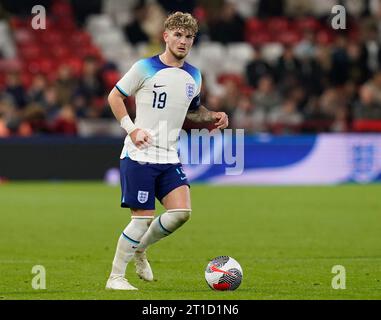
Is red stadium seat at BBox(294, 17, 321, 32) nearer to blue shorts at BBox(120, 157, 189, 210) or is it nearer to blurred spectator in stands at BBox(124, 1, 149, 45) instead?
blurred spectator in stands at BBox(124, 1, 149, 45)

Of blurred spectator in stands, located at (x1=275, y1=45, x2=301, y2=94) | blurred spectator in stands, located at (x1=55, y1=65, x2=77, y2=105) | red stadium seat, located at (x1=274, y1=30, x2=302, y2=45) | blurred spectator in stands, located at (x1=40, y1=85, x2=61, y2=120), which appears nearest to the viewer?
blurred spectator in stands, located at (x1=40, y1=85, x2=61, y2=120)

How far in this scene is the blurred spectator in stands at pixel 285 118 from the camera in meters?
23.4

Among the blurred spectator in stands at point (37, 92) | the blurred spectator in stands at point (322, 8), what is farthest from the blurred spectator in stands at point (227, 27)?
the blurred spectator in stands at point (37, 92)

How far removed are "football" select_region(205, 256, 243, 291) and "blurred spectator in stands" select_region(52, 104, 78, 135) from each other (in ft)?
45.8

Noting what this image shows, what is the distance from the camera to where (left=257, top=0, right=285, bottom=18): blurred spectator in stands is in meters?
28.0

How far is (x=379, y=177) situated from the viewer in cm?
2248

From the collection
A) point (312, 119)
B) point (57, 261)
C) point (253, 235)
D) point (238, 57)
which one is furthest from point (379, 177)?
point (57, 261)

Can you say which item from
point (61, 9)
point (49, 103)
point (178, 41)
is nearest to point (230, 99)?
point (49, 103)

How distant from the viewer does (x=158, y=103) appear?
923 cm

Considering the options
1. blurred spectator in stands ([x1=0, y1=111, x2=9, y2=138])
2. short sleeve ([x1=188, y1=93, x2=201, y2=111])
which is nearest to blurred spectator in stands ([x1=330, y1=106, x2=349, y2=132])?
blurred spectator in stands ([x1=0, y1=111, x2=9, y2=138])

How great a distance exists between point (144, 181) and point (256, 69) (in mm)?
16109

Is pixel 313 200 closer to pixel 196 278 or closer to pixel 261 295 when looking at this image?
pixel 196 278

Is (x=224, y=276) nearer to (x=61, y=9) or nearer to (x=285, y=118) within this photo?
(x=285, y=118)
